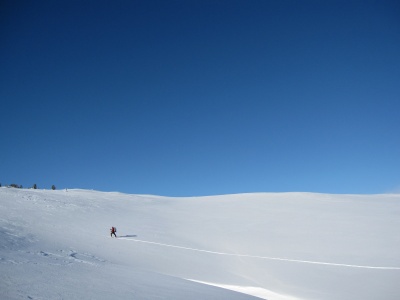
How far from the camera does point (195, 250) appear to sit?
1520 centimetres

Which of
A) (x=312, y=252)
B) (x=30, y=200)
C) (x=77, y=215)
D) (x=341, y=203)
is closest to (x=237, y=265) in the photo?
(x=312, y=252)

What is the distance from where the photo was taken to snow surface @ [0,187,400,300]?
6.60 m

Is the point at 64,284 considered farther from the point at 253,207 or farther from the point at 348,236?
the point at 253,207

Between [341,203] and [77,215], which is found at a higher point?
[341,203]

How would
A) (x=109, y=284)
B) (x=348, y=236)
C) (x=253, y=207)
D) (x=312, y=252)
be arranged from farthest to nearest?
1. (x=253, y=207)
2. (x=348, y=236)
3. (x=312, y=252)
4. (x=109, y=284)

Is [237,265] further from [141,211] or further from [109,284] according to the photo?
[141,211]

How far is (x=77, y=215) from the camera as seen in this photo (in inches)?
786

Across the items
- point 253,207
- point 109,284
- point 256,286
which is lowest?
point 256,286

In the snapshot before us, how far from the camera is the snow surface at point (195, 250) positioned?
Result: 660 centimetres

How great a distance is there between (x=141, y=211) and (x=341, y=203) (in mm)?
20018

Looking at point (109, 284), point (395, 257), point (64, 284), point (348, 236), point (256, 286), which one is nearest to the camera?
point (64, 284)

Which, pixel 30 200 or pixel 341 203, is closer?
pixel 30 200

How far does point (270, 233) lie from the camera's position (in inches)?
750

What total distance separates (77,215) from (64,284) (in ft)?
51.5
